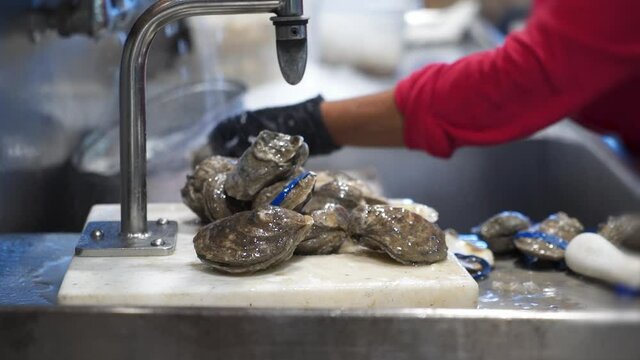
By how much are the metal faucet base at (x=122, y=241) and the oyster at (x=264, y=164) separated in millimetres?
81

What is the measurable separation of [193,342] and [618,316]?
1.03 feet

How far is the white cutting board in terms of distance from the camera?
0.73 metres

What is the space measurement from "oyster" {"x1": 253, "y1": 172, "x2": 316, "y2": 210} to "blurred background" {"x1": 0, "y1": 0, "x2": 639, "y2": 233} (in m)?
0.28

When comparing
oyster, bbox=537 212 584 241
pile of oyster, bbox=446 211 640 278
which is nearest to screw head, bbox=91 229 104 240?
pile of oyster, bbox=446 211 640 278

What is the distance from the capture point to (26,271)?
87 centimetres

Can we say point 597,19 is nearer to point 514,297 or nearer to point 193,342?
point 514,297

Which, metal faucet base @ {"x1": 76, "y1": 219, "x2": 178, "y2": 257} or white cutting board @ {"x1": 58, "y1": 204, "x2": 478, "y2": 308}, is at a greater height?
metal faucet base @ {"x1": 76, "y1": 219, "x2": 178, "y2": 257}

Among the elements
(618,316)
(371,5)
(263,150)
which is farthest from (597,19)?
(371,5)

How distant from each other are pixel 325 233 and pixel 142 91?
0.22m

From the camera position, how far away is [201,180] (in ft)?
3.04

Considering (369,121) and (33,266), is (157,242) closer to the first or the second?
(33,266)

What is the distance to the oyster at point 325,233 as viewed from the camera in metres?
0.82

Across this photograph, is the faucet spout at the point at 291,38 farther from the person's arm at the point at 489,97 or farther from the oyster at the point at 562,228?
the oyster at the point at 562,228

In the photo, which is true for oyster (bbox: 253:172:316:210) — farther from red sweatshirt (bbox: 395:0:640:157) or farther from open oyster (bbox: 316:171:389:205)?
red sweatshirt (bbox: 395:0:640:157)
